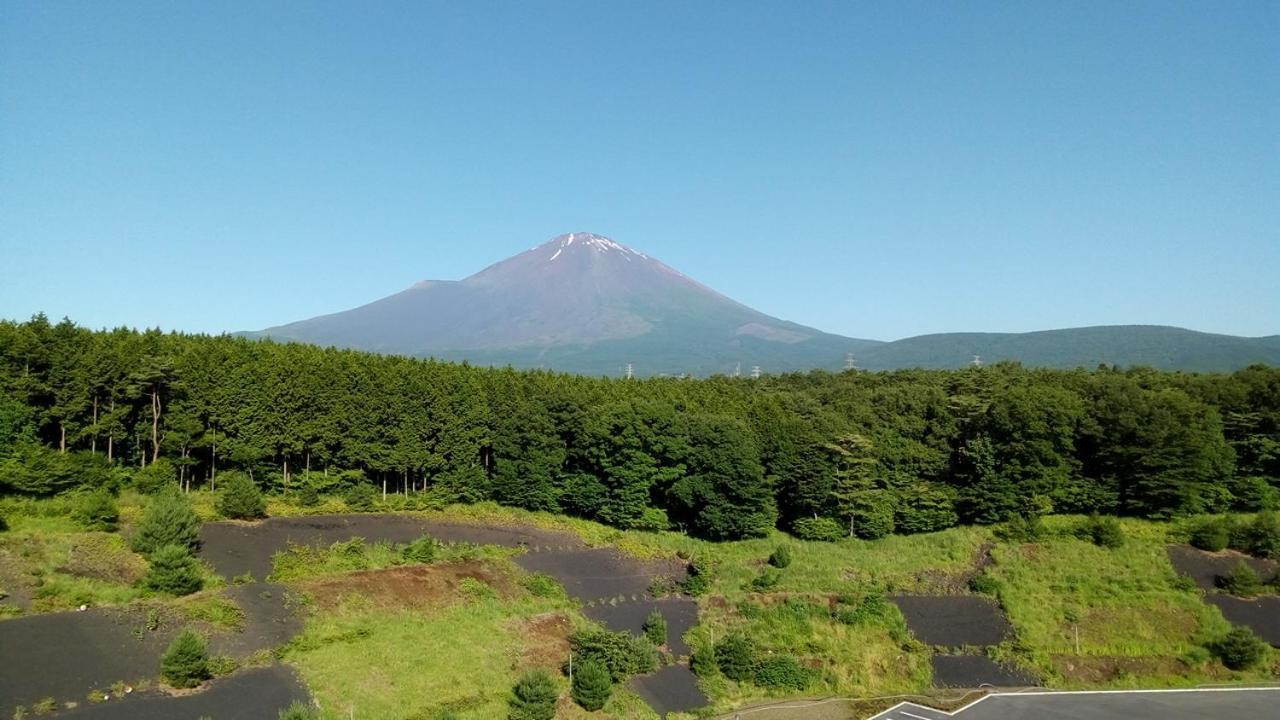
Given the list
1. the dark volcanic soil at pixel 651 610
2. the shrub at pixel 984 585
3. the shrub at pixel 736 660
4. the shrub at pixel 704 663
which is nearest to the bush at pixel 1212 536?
the shrub at pixel 984 585

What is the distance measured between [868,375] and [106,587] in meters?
53.8

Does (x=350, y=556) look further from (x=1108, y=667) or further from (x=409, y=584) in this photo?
(x=1108, y=667)

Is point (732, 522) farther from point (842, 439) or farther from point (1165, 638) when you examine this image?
point (1165, 638)

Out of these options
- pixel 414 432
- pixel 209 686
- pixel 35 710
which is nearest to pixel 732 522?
pixel 414 432

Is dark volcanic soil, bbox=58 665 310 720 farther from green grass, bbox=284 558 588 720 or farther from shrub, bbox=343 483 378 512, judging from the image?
shrub, bbox=343 483 378 512

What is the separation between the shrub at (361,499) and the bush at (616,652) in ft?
53.4

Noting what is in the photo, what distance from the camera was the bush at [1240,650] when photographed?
2794 cm

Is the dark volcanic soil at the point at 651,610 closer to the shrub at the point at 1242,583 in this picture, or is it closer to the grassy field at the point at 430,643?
the grassy field at the point at 430,643

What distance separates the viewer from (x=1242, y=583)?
106 feet

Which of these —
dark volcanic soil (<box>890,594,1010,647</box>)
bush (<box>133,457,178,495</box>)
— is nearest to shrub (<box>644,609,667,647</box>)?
dark volcanic soil (<box>890,594,1010,647</box>)

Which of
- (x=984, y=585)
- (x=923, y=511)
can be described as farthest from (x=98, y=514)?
(x=923, y=511)

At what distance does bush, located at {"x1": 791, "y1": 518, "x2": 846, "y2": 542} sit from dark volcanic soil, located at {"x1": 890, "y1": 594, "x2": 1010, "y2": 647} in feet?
22.2

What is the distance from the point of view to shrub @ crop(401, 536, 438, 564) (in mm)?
31906

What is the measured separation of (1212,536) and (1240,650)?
9.17 m
